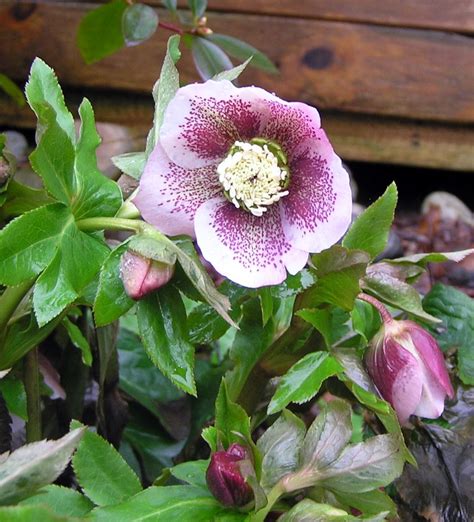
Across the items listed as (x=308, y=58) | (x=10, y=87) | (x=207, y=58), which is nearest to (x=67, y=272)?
(x=207, y=58)

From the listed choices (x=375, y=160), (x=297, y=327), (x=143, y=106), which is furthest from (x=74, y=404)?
(x=375, y=160)

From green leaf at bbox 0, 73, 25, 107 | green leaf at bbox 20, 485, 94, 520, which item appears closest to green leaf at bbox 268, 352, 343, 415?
green leaf at bbox 20, 485, 94, 520

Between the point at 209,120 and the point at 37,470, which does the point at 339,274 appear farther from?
the point at 37,470

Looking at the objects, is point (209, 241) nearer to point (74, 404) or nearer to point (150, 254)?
point (150, 254)

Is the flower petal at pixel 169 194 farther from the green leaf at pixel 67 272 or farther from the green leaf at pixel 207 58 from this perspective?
the green leaf at pixel 207 58

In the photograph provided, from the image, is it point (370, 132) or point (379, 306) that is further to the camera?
point (370, 132)

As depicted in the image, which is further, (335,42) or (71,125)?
(335,42)

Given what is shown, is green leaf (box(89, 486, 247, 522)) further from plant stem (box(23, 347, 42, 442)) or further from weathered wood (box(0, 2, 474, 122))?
weathered wood (box(0, 2, 474, 122))
